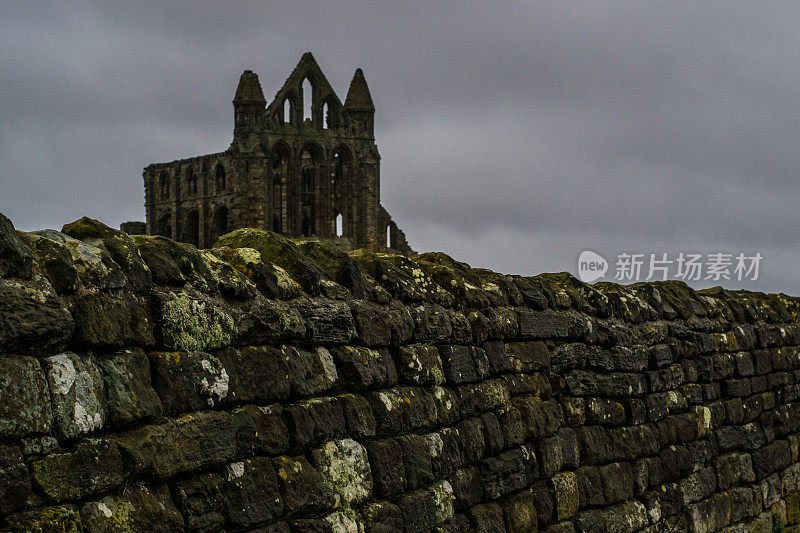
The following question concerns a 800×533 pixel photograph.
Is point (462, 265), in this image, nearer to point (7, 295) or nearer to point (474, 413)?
point (474, 413)

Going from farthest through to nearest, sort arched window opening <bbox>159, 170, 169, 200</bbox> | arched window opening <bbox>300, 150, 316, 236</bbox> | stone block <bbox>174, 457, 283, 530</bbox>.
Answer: arched window opening <bbox>159, 170, 169, 200</bbox>
arched window opening <bbox>300, 150, 316, 236</bbox>
stone block <bbox>174, 457, 283, 530</bbox>

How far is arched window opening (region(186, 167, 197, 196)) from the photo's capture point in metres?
73.8

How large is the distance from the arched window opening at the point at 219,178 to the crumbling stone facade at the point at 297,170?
0.08 m

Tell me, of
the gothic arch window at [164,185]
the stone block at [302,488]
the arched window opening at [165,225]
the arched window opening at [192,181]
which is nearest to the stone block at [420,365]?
the stone block at [302,488]

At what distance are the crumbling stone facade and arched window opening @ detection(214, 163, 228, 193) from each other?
8 cm

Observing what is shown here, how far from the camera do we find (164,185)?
76312 millimetres

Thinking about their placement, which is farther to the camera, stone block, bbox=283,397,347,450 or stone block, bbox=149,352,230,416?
stone block, bbox=283,397,347,450

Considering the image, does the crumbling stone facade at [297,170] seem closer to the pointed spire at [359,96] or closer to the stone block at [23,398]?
the pointed spire at [359,96]

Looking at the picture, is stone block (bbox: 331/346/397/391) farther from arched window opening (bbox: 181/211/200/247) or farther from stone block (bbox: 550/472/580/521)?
arched window opening (bbox: 181/211/200/247)

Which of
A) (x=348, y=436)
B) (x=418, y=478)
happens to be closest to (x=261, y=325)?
(x=348, y=436)

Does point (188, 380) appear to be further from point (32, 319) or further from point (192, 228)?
point (192, 228)

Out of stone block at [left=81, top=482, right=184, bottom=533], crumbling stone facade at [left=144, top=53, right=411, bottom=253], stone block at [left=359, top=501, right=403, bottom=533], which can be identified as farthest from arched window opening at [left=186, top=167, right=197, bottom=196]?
stone block at [left=81, top=482, right=184, bottom=533]

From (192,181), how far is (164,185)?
3.62 meters

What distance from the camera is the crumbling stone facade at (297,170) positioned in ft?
225
